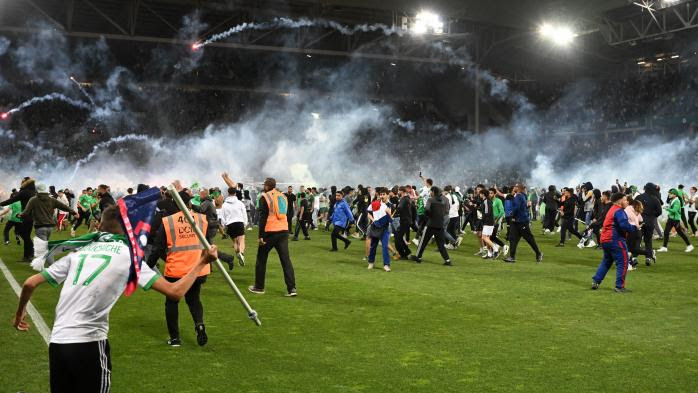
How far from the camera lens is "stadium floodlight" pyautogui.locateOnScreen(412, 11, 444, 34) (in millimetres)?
28656

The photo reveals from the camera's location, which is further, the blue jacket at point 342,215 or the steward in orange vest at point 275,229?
the blue jacket at point 342,215

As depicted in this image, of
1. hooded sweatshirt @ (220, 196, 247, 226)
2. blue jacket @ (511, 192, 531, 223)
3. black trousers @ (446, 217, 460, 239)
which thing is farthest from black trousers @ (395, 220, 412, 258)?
hooded sweatshirt @ (220, 196, 247, 226)

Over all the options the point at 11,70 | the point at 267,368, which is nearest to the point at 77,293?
the point at 267,368

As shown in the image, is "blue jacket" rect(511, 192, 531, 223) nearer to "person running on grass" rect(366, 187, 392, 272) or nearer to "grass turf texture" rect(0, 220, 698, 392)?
"grass turf texture" rect(0, 220, 698, 392)

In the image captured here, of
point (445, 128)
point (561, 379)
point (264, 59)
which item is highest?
point (264, 59)

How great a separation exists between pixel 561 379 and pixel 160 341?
4207mm

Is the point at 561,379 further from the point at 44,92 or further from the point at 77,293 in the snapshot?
the point at 44,92

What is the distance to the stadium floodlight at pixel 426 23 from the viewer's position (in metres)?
28.7

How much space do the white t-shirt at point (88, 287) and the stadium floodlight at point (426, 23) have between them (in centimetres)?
2578

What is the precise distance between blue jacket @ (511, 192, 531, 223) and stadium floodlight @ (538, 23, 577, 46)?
15.1 meters

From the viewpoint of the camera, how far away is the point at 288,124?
1737 inches

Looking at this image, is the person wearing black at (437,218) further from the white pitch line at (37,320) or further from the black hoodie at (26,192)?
the black hoodie at (26,192)

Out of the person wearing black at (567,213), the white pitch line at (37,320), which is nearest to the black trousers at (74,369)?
the white pitch line at (37,320)

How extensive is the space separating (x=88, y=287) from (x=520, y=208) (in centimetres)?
1262
